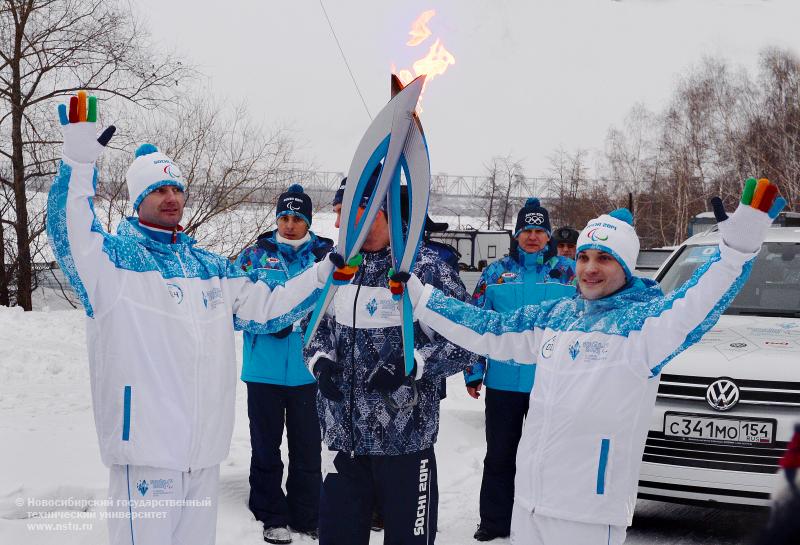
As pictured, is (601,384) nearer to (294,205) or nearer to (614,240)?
(614,240)

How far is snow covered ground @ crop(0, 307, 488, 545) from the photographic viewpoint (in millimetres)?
4000

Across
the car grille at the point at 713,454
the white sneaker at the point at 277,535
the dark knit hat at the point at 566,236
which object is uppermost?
the dark knit hat at the point at 566,236

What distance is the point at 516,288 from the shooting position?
4500mm

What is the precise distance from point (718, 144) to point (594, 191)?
7879 millimetres

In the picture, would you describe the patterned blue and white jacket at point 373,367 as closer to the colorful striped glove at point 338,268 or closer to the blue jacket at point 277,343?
the colorful striped glove at point 338,268

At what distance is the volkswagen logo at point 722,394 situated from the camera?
4.03m

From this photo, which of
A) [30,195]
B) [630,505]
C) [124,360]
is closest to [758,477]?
[630,505]

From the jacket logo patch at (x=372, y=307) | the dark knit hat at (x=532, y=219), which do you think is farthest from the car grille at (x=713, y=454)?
the jacket logo patch at (x=372, y=307)

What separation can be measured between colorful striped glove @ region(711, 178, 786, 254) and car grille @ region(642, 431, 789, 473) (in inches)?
80.3

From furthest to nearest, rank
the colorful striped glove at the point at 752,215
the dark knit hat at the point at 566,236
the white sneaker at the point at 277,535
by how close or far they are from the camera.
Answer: the dark knit hat at the point at 566,236 → the white sneaker at the point at 277,535 → the colorful striped glove at the point at 752,215

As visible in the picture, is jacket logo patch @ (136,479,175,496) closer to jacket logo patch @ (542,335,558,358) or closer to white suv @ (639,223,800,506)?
jacket logo patch @ (542,335,558,358)

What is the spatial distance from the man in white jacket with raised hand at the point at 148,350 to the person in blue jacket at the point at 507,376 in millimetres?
1841

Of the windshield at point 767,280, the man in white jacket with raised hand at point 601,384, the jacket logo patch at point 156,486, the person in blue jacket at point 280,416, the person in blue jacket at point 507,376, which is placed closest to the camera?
the man in white jacket with raised hand at point 601,384

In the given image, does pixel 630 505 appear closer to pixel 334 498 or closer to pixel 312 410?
pixel 334 498
